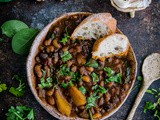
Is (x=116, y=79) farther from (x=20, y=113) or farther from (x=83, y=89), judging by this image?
(x=20, y=113)

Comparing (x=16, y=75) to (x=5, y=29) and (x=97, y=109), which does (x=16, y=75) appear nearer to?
(x=5, y=29)

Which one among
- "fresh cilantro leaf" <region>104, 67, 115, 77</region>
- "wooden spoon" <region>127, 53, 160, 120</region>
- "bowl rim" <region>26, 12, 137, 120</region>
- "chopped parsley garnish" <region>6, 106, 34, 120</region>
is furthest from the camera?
"wooden spoon" <region>127, 53, 160, 120</region>

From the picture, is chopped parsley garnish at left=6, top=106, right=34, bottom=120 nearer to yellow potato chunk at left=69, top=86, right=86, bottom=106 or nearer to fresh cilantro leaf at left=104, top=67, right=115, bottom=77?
yellow potato chunk at left=69, top=86, right=86, bottom=106

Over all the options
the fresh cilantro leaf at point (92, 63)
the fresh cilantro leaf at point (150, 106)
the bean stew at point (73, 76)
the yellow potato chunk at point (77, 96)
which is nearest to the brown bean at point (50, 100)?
the bean stew at point (73, 76)

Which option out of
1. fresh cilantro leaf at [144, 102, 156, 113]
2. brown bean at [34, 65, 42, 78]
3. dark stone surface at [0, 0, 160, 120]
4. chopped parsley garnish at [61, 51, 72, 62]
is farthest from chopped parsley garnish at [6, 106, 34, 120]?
fresh cilantro leaf at [144, 102, 156, 113]

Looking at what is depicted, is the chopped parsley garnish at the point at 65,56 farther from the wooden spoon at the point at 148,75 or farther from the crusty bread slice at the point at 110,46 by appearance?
the wooden spoon at the point at 148,75

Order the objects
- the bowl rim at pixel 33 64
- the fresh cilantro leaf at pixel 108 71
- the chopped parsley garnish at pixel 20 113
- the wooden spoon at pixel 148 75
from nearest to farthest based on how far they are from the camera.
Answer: the bowl rim at pixel 33 64 → the fresh cilantro leaf at pixel 108 71 → the chopped parsley garnish at pixel 20 113 → the wooden spoon at pixel 148 75
